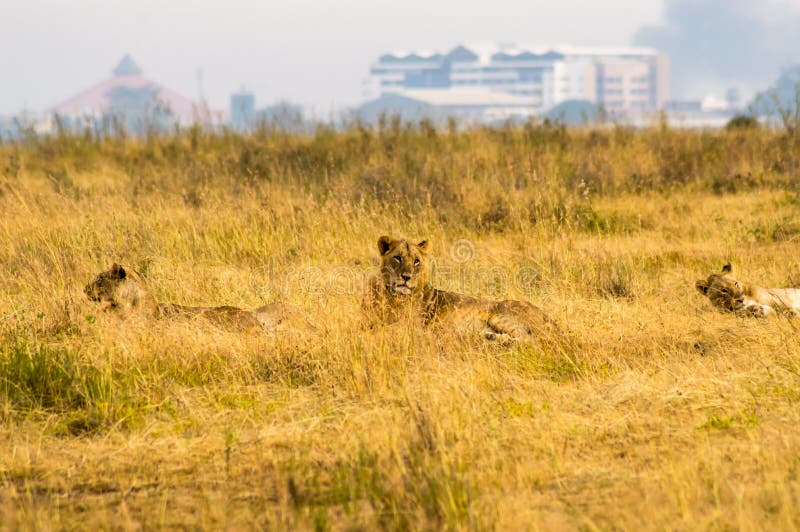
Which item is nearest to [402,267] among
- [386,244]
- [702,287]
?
[386,244]

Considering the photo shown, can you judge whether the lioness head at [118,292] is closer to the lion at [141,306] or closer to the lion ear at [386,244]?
the lion at [141,306]

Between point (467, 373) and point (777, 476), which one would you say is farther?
point (467, 373)

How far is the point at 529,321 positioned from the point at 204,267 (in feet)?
13.3

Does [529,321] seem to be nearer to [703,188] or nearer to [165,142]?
A: [703,188]

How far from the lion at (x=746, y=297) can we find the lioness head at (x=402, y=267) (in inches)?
103

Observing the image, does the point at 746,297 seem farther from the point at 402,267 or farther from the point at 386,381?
the point at 386,381

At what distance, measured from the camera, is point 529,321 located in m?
6.96

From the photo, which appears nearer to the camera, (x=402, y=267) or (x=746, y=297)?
(x=402, y=267)

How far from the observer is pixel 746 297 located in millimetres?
8391

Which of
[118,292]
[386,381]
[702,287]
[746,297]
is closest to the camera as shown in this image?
[386,381]

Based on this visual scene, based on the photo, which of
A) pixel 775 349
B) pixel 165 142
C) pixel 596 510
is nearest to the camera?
pixel 596 510

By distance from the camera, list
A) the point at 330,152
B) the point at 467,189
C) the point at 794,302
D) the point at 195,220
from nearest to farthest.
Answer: the point at 794,302, the point at 195,220, the point at 467,189, the point at 330,152

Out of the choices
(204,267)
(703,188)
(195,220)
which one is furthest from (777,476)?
(703,188)

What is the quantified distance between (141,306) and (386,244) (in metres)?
1.81
